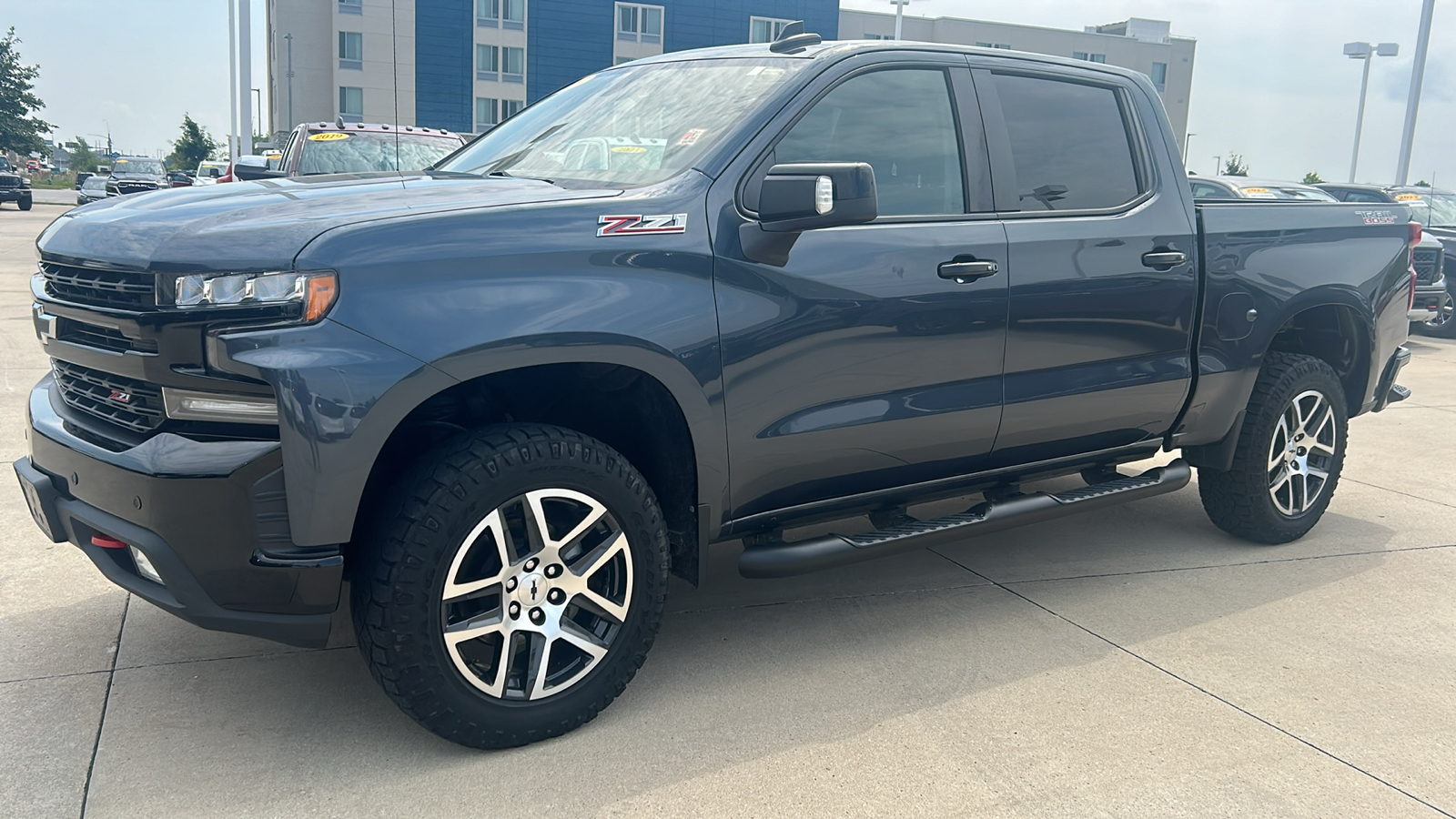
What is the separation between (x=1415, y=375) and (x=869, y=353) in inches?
377

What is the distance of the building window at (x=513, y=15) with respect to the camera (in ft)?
165

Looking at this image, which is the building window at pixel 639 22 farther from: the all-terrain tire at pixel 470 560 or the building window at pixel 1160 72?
the all-terrain tire at pixel 470 560

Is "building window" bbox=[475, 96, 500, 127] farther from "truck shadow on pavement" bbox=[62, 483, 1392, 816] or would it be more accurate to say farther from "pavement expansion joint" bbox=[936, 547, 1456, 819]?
"pavement expansion joint" bbox=[936, 547, 1456, 819]

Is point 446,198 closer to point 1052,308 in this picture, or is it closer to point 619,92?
point 619,92

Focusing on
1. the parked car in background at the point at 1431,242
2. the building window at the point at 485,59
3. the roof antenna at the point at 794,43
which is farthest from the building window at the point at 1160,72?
the roof antenna at the point at 794,43

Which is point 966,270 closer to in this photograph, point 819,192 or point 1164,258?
point 819,192

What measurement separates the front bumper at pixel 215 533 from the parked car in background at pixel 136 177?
2898cm

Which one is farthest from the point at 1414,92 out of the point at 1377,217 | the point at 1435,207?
the point at 1377,217

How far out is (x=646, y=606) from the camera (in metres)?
3.23

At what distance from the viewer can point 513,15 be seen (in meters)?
50.4

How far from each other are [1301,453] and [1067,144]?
6.31 feet

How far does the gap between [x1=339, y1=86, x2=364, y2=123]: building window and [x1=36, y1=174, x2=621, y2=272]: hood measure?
51134mm

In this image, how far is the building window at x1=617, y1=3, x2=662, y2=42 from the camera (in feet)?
171

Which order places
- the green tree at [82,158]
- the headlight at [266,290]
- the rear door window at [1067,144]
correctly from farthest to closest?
the green tree at [82,158] < the rear door window at [1067,144] < the headlight at [266,290]
